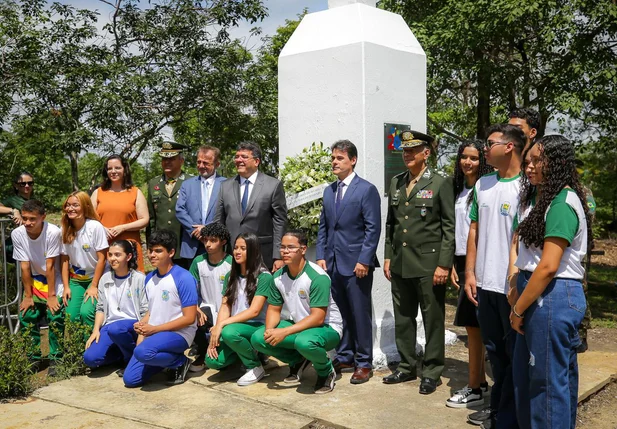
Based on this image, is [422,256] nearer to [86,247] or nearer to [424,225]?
[424,225]

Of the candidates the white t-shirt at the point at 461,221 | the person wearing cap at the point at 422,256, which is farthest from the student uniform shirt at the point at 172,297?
the white t-shirt at the point at 461,221

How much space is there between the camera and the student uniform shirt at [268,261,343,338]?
4965 millimetres

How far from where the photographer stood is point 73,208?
573 cm

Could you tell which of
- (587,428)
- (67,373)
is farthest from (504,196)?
(67,373)

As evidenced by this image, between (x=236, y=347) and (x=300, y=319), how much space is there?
534 mm

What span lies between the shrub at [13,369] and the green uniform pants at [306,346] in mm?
1693

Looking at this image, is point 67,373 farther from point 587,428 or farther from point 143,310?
point 587,428

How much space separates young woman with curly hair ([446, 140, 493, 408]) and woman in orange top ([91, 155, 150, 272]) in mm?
2829

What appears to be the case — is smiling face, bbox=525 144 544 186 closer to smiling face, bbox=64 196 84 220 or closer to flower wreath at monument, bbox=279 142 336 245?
flower wreath at monument, bbox=279 142 336 245

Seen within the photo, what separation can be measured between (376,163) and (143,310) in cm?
233

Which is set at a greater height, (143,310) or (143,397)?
Answer: (143,310)

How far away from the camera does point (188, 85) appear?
925cm

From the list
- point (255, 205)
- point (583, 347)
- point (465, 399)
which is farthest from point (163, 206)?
point (583, 347)

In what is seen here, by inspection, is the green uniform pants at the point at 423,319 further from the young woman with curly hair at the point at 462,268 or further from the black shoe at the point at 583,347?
the black shoe at the point at 583,347
